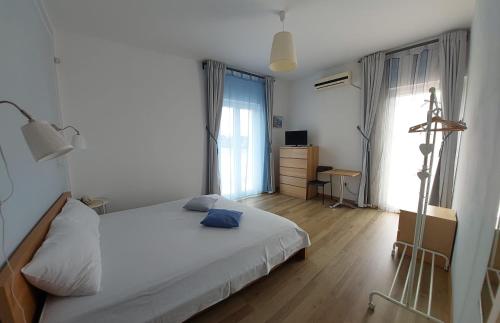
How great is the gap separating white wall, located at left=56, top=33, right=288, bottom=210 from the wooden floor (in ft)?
7.45

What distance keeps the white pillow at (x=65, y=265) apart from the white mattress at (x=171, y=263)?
0.23ft

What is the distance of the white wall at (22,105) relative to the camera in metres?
0.98

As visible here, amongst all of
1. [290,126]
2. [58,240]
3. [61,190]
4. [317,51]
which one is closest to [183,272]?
[58,240]

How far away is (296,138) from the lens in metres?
4.53

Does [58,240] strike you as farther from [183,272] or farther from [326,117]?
[326,117]

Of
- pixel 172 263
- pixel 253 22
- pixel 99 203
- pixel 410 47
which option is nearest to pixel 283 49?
pixel 253 22

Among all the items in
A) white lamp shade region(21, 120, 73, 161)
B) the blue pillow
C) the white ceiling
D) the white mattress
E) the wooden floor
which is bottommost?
the wooden floor

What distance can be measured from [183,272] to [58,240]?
735mm

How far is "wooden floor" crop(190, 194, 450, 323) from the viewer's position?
1.44 meters

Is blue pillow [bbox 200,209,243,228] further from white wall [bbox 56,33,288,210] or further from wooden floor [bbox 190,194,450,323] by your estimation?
white wall [bbox 56,33,288,210]

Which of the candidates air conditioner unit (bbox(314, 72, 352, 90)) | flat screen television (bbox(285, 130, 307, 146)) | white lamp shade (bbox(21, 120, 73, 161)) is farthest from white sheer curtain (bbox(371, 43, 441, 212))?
white lamp shade (bbox(21, 120, 73, 161))

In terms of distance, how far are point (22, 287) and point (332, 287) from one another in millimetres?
2000

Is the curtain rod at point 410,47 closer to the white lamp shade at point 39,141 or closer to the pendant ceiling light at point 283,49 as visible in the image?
the pendant ceiling light at point 283,49

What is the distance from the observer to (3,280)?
760 millimetres
